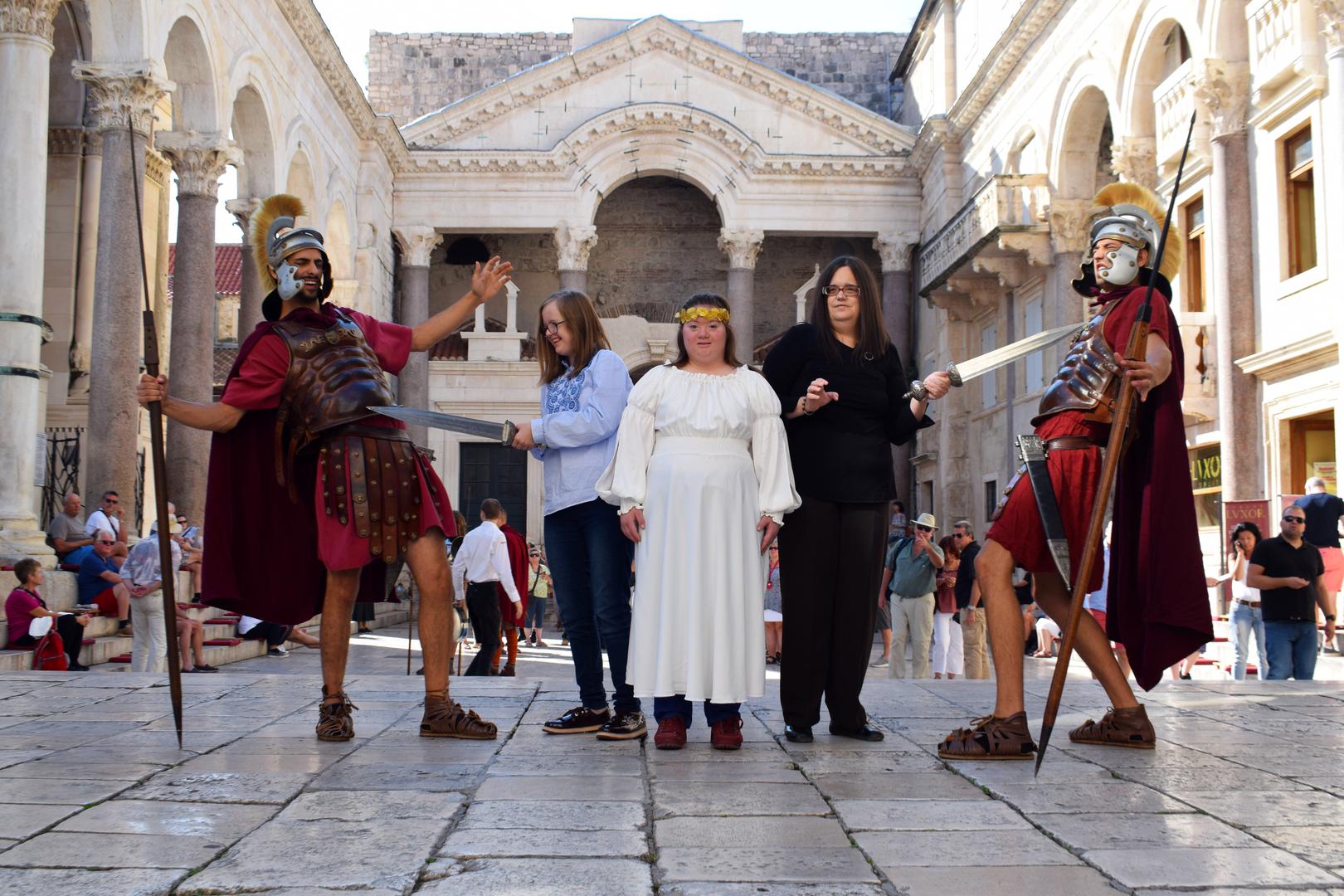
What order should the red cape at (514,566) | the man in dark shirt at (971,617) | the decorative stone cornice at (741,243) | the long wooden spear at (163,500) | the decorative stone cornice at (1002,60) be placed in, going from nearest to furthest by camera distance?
the long wooden spear at (163,500), the man in dark shirt at (971,617), the red cape at (514,566), the decorative stone cornice at (1002,60), the decorative stone cornice at (741,243)

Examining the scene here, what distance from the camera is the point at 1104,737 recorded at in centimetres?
487

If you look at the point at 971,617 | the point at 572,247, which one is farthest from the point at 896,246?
the point at 971,617

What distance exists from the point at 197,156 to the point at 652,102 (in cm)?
1255

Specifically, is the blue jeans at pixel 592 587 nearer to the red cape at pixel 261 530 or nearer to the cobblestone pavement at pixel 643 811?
the cobblestone pavement at pixel 643 811

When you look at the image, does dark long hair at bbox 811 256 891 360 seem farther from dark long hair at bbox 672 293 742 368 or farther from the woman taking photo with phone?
the woman taking photo with phone

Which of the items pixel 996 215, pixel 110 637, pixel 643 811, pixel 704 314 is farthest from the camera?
pixel 996 215

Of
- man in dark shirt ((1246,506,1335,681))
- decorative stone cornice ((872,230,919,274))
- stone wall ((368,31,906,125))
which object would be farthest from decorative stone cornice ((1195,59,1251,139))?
stone wall ((368,31,906,125))

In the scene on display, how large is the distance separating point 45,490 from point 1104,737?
1676 centimetres

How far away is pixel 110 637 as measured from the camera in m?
12.5

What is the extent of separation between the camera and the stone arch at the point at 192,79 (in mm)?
17594

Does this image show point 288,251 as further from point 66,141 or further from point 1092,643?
point 66,141

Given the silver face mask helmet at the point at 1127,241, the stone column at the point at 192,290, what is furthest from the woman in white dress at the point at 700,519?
the stone column at the point at 192,290

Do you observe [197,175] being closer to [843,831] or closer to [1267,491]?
[1267,491]

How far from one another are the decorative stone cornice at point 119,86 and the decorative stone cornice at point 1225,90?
39.1 ft
